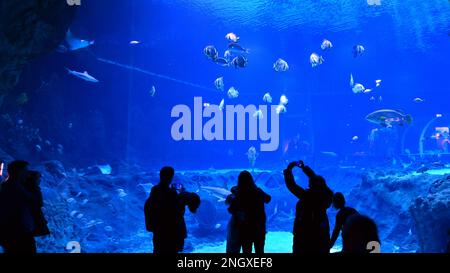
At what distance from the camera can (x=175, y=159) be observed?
1268 inches

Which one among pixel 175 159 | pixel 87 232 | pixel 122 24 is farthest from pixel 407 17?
pixel 87 232

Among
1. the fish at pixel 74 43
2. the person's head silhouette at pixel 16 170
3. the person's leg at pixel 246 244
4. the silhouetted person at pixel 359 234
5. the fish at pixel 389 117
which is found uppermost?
the fish at pixel 74 43

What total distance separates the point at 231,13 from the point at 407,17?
12406mm

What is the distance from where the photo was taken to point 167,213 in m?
3.44

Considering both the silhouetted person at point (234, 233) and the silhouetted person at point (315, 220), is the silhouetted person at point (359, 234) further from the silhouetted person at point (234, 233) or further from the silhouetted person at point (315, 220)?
the silhouetted person at point (234, 233)

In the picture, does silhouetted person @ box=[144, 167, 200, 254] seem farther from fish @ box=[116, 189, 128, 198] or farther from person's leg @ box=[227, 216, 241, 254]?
fish @ box=[116, 189, 128, 198]

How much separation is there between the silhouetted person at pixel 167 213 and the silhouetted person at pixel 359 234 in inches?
57.0

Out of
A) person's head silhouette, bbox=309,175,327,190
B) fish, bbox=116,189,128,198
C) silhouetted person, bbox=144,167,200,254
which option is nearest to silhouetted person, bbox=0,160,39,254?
silhouetted person, bbox=144,167,200,254

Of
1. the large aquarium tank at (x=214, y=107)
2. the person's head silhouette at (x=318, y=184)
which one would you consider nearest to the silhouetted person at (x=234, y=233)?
the person's head silhouette at (x=318, y=184)

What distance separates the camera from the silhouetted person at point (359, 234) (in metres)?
2.89

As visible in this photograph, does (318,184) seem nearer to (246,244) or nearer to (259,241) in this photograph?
(259,241)

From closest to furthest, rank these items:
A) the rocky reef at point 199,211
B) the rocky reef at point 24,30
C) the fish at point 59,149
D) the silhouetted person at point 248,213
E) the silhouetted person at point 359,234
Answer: the silhouetted person at point 359,234, the silhouetted person at point 248,213, the rocky reef at point 24,30, the rocky reef at point 199,211, the fish at point 59,149

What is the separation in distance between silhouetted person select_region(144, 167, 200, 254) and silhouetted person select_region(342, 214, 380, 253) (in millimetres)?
1447
